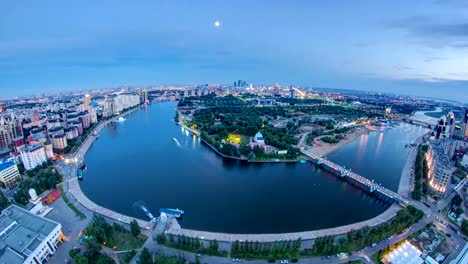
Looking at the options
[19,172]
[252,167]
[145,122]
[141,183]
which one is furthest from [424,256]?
[145,122]

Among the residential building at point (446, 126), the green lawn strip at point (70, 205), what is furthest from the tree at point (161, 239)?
the residential building at point (446, 126)

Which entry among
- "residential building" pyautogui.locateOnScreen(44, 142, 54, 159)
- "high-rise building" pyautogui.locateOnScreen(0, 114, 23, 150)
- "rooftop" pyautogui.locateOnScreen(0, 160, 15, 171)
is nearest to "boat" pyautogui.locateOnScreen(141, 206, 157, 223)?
"rooftop" pyautogui.locateOnScreen(0, 160, 15, 171)

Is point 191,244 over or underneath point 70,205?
over

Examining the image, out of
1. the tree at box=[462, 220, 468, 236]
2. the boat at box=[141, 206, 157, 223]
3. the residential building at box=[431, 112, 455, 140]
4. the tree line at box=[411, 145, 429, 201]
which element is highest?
the residential building at box=[431, 112, 455, 140]

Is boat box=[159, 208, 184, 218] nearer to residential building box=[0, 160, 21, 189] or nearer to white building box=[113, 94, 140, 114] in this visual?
residential building box=[0, 160, 21, 189]

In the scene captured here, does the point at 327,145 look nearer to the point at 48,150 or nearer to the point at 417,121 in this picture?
the point at 48,150

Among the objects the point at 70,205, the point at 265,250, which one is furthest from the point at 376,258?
the point at 70,205

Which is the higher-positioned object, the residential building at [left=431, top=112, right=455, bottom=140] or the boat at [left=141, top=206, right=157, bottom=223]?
the residential building at [left=431, top=112, right=455, bottom=140]
